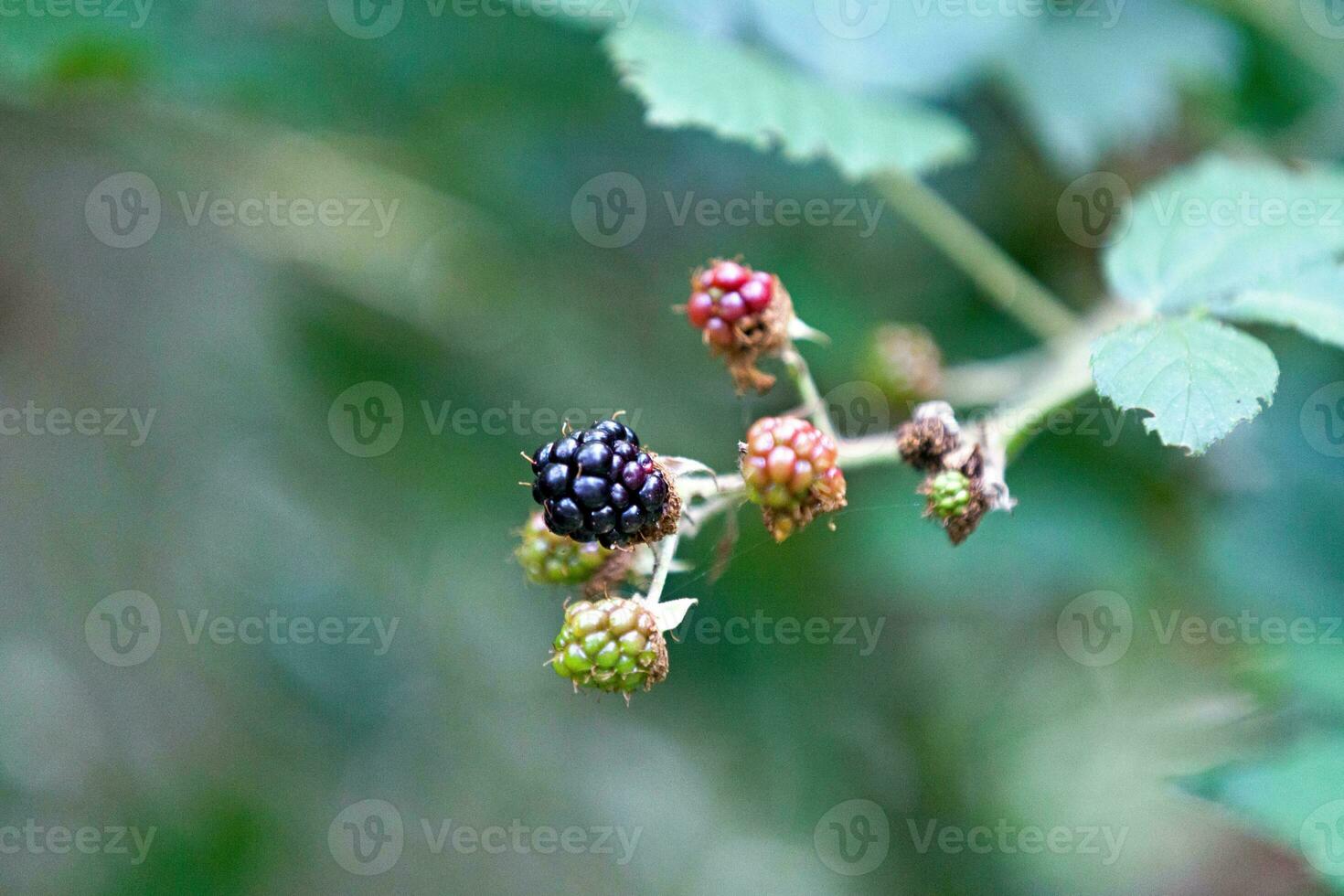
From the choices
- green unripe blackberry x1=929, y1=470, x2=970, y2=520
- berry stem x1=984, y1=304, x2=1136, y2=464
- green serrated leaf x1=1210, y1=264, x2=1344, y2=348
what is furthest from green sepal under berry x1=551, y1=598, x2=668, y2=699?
green serrated leaf x1=1210, y1=264, x2=1344, y2=348

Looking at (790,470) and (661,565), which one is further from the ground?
(790,470)

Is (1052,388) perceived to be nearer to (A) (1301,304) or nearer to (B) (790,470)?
(A) (1301,304)

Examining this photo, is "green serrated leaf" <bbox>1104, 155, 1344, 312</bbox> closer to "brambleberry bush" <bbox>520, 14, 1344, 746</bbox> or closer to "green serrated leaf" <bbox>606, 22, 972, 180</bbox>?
"brambleberry bush" <bbox>520, 14, 1344, 746</bbox>

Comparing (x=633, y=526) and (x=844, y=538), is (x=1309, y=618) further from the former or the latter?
(x=633, y=526)

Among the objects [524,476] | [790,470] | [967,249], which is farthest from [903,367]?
[524,476]

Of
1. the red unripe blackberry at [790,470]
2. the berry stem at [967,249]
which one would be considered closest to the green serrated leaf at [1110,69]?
the berry stem at [967,249]

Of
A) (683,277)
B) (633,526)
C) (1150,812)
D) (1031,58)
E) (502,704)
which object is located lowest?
(633,526)

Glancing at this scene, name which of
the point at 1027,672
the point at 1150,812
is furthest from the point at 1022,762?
the point at 1150,812
